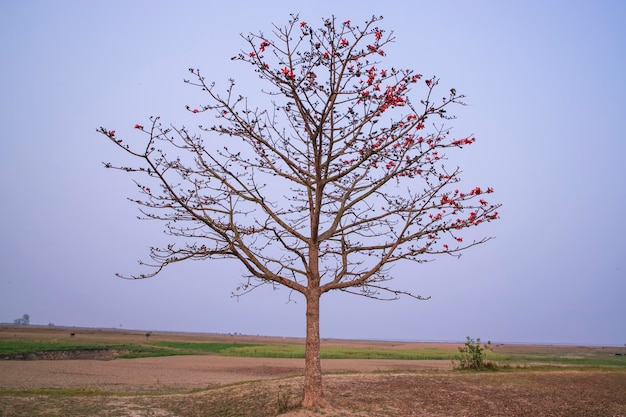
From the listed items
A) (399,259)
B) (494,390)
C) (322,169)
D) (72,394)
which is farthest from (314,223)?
(72,394)

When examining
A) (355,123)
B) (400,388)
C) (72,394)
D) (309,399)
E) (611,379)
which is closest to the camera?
(309,399)

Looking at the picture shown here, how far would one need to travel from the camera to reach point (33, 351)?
42.4m

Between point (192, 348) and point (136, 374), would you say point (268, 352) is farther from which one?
point (136, 374)

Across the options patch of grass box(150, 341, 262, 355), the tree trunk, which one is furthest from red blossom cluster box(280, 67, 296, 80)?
patch of grass box(150, 341, 262, 355)

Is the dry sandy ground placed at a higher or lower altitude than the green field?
lower

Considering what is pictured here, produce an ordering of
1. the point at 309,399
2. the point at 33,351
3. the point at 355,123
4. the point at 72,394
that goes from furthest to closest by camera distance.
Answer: the point at 33,351
the point at 72,394
the point at 355,123
the point at 309,399

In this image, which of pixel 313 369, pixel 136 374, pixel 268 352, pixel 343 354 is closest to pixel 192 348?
pixel 268 352

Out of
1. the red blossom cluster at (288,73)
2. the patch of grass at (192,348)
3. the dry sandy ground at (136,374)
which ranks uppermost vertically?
the red blossom cluster at (288,73)

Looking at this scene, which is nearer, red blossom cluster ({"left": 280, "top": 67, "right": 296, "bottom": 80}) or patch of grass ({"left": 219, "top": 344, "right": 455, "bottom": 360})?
red blossom cluster ({"left": 280, "top": 67, "right": 296, "bottom": 80})

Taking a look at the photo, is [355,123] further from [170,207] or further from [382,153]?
[170,207]

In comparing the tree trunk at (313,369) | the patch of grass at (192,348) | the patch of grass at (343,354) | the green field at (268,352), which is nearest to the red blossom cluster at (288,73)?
the tree trunk at (313,369)

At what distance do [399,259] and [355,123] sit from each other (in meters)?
3.89

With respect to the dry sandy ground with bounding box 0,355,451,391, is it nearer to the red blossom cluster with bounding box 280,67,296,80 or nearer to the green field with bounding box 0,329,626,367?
the green field with bounding box 0,329,626,367

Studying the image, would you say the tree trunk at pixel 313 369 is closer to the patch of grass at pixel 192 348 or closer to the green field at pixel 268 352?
the green field at pixel 268 352
